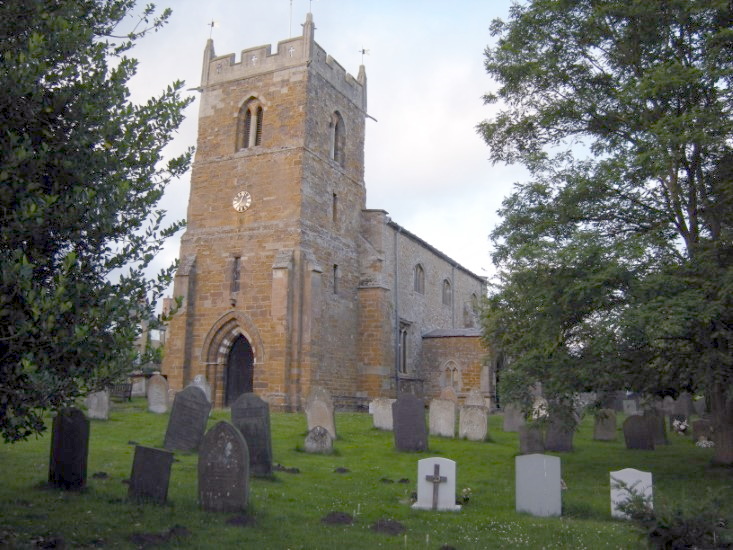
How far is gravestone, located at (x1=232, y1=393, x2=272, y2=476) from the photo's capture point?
1069 centimetres

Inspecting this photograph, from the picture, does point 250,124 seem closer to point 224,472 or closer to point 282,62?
point 282,62

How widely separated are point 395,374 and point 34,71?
77.1 ft

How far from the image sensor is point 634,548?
712 cm

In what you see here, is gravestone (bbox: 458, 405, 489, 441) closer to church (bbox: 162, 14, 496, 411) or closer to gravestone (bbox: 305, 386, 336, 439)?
gravestone (bbox: 305, 386, 336, 439)

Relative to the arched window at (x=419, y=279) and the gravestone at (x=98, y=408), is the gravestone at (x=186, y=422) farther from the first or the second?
the arched window at (x=419, y=279)

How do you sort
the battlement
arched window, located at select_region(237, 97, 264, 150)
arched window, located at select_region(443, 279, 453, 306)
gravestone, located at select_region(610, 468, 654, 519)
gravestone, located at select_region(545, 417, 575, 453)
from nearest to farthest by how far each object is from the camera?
gravestone, located at select_region(610, 468, 654, 519), gravestone, located at select_region(545, 417, 575, 453), the battlement, arched window, located at select_region(237, 97, 264, 150), arched window, located at select_region(443, 279, 453, 306)

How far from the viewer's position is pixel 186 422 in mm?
12648

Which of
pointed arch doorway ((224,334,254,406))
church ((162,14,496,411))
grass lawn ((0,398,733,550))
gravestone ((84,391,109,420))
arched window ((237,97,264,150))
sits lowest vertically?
grass lawn ((0,398,733,550))

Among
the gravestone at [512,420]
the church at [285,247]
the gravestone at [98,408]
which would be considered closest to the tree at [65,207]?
the gravestone at [98,408]

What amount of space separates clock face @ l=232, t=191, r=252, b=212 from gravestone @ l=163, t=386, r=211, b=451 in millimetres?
13537

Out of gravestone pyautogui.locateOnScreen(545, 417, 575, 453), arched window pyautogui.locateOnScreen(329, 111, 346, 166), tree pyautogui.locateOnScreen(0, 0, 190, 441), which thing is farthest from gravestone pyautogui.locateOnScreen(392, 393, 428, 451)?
arched window pyautogui.locateOnScreen(329, 111, 346, 166)

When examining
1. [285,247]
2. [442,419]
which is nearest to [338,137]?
[285,247]

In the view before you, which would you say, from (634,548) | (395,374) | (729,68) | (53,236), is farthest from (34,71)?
(395,374)

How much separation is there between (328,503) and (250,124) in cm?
2000
